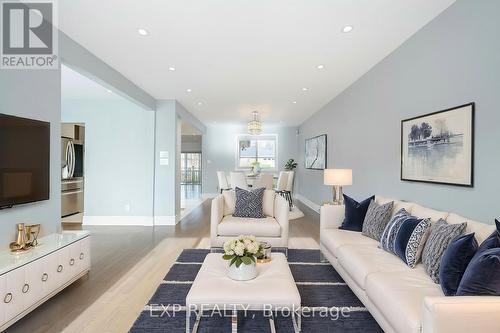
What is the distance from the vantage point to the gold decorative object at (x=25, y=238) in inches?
88.4

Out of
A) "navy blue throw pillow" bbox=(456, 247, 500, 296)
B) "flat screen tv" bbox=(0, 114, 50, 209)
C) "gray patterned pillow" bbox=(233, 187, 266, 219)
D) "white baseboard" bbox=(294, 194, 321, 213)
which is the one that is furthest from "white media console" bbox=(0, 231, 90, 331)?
"white baseboard" bbox=(294, 194, 321, 213)

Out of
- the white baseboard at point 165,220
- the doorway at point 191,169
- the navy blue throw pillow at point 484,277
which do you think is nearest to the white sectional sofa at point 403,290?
the navy blue throw pillow at point 484,277

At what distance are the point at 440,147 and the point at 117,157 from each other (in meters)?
5.48

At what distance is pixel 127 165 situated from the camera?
5.60 m

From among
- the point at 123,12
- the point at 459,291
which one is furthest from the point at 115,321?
the point at 123,12

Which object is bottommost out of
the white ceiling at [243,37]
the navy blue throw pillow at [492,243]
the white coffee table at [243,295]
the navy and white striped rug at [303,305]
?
the navy and white striped rug at [303,305]

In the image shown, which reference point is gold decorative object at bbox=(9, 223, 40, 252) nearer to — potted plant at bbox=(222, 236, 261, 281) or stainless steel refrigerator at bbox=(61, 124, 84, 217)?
potted plant at bbox=(222, 236, 261, 281)

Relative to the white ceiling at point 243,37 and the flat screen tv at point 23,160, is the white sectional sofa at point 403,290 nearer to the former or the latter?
the white ceiling at point 243,37

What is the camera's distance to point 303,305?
240cm

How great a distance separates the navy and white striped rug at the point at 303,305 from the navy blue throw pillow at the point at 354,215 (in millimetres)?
581

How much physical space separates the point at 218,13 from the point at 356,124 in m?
3.12

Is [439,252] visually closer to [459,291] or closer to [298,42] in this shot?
[459,291]

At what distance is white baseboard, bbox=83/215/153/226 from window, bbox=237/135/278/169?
5.21 metres

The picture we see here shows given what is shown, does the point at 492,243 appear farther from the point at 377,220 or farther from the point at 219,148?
the point at 219,148
